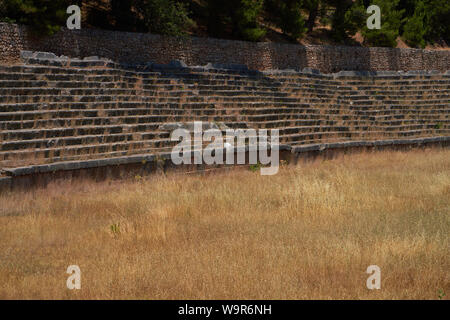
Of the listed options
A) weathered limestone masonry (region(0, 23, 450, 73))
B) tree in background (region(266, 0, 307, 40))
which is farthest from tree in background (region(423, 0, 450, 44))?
tree in background (region(266, 0, 307, 40))

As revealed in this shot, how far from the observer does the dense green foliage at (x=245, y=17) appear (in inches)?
696

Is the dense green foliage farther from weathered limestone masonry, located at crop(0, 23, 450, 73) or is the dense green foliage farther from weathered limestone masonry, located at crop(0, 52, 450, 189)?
weathered limestone masonry, located at crop(0, 52, 450, 189)

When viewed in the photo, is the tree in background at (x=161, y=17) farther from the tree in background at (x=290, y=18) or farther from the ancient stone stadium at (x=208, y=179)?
the tree in background at (x=290, y=18)

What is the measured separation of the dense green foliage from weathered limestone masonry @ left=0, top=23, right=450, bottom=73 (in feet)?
2.52

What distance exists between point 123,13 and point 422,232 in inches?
723

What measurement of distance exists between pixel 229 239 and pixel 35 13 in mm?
13099

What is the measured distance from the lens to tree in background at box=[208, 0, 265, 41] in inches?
1017

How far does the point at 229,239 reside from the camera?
716 centimetres

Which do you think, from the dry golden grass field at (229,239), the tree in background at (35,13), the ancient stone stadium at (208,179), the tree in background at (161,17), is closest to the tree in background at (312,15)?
the ancient stone stadium at (208,179)

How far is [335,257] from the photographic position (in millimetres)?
6242

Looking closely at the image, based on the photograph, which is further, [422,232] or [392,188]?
[392,188]

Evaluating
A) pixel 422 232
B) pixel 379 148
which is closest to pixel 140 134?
pixel 422 232

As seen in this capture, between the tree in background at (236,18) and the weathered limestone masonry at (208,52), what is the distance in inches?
85.6

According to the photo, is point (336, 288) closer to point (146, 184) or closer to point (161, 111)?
point (146, 184)
